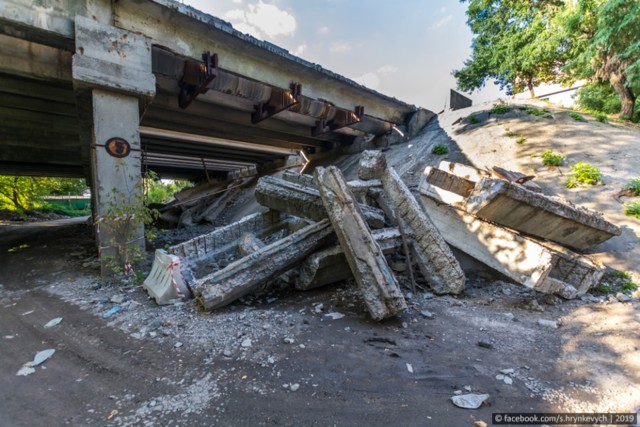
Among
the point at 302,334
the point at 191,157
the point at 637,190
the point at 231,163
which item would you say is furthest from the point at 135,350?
the point at 231,163

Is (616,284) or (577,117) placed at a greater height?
(577,117)

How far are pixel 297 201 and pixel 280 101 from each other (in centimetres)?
414

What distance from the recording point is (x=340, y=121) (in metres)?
8.88

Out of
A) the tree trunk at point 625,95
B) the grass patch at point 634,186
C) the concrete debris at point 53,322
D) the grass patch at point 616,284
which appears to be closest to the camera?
the concrete debris at point 53,322

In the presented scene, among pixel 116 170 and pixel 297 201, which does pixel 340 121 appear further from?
pixel 116 170

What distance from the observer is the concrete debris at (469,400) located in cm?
174

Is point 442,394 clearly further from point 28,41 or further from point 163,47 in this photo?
point 28,41

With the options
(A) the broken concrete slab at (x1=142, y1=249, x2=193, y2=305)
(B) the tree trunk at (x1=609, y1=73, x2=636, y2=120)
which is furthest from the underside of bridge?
(B) the tree trunk at (x1=609, y1=73, x2=636, y2=120)

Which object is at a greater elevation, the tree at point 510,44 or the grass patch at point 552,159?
the tree at point 510,44

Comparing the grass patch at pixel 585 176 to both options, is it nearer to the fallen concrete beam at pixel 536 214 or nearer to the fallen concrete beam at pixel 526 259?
the fallen concrete beam at pixel 536 214

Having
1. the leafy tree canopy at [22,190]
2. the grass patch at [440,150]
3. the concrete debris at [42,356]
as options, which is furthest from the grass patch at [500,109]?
the leafy tree canopy at [22,190]

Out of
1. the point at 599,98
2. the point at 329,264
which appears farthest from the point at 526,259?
the point at 599,98

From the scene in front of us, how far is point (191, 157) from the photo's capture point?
1196 cm

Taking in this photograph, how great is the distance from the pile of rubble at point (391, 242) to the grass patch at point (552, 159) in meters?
1.83
